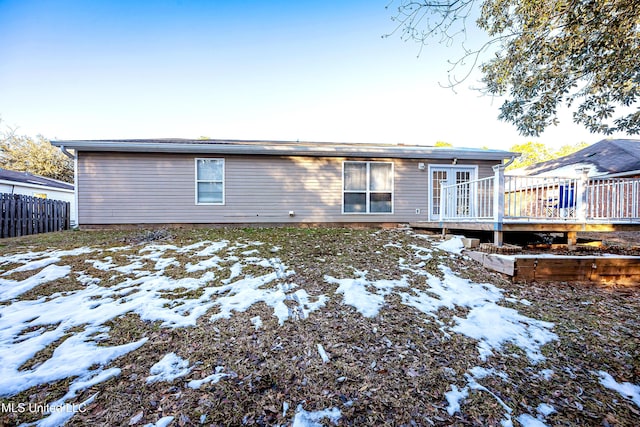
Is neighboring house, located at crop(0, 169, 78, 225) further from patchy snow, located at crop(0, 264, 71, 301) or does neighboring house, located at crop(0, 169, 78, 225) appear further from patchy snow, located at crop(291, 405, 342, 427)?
patchy snow, located at crop(291, 405, 342, 427)

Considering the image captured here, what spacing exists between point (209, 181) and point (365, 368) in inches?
293

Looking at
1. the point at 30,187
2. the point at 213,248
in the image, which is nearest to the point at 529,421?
the point at 213,248

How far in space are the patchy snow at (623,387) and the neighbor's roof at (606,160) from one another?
1108cm

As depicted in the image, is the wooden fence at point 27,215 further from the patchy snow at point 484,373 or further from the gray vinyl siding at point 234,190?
the patchy snow at point 484,373

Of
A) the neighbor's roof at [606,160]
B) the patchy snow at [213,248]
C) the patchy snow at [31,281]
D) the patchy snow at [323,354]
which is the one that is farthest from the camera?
the neighbor's roof at [606,160]

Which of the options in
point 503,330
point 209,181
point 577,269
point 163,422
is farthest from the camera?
point 209,181

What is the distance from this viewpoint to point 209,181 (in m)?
8.09

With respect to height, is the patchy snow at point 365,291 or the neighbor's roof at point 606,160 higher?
the neighbor's roof at point 606,160

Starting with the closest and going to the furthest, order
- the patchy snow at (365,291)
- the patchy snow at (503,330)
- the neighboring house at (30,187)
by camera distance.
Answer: the patchy snow at (503,330) < the patchy snow at (365,291) < the neighboring house at (30,187)

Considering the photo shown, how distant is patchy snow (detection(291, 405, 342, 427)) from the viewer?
1.53m

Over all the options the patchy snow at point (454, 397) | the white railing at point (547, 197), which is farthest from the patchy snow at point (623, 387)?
the white railing at point (547, 197)

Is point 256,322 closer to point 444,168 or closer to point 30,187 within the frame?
point 444,168

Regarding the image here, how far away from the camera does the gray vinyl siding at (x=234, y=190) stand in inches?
304

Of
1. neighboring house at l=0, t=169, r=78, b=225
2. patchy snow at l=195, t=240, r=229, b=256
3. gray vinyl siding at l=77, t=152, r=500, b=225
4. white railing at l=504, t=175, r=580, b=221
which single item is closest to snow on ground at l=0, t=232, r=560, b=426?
patchy snow at l=195, t=240, r=229, b=256
